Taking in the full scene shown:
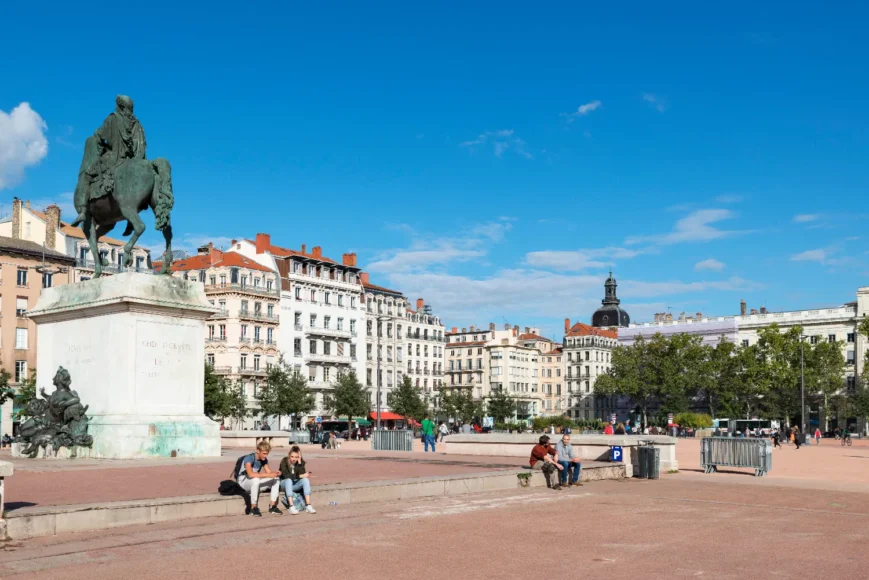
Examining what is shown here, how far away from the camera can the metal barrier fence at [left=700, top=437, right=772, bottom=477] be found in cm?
2483

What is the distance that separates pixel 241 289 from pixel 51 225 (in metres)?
21.6

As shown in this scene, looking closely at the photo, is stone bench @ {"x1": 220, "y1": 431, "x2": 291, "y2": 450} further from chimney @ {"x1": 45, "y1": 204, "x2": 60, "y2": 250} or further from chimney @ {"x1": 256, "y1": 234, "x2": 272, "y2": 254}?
chimney @ {"x1": 256, "y1": 234, "x2": 272, "y2": 254}

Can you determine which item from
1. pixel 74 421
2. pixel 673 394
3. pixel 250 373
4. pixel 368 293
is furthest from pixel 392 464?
pixel 673 394

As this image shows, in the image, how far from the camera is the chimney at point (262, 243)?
101000mm

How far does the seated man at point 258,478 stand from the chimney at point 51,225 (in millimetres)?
68762

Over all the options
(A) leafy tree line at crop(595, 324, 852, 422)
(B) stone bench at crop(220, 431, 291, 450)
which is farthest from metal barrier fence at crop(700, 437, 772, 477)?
(A) leafy tree line at crop(595, 324, 852, 422)

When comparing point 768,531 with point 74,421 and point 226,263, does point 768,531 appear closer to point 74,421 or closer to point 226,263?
point 74,421

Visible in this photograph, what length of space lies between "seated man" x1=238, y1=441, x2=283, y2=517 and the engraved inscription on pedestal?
24.1ft

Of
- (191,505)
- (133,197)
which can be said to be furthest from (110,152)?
(191,505)

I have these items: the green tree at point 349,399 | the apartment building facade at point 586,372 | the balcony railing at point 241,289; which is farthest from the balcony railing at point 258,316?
the apartment building facade at point 586,372

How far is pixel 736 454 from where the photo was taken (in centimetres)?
2541

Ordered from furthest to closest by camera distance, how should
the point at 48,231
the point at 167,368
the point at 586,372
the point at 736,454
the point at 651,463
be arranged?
the point at 586,372
the point at 48,231
the point at 736,454
the point at 651,463
the point at 167,368

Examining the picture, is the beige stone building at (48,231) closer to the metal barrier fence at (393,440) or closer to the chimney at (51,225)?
the chimney at (51,225)

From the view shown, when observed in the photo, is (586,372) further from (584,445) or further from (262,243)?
(584,445)
